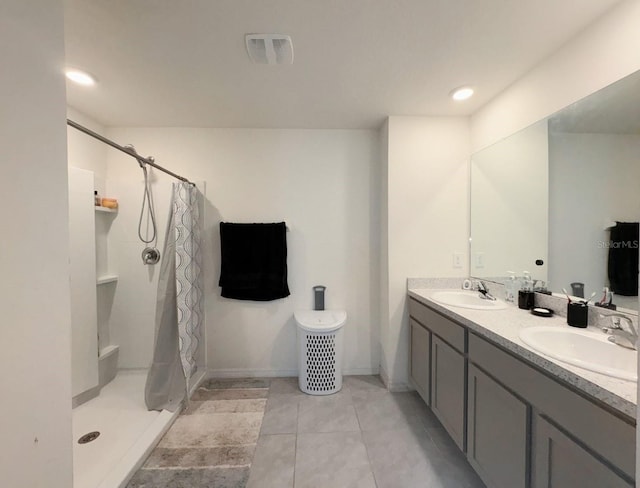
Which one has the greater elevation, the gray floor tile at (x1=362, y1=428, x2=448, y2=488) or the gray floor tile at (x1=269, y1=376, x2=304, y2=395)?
the gray floor tile at (x1=269, y1=376, x2=304, y2=395)

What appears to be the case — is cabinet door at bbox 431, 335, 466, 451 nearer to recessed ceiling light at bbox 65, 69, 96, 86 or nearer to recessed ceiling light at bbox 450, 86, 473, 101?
recessed ceiling light at bbox 450, 86, 473, 101

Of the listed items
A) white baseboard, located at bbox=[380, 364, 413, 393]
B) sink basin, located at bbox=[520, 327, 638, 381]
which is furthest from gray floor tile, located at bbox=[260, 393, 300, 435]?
sink basin, located at bbox=[520, 327, 638, 381]

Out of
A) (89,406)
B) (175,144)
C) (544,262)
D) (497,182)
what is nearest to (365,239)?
(497,182)

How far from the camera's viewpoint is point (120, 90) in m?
1.80

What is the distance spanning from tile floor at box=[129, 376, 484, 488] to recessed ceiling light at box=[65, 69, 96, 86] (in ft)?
7.73

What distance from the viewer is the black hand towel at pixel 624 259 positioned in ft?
3.74

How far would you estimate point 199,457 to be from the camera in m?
1.55

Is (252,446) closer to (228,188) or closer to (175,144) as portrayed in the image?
(228,188)

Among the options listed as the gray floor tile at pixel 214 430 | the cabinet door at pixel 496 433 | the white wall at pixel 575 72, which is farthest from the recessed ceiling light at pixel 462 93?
the gray floor tile at pixel 214 430

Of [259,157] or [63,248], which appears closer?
[63,248]

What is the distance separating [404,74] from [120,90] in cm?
191

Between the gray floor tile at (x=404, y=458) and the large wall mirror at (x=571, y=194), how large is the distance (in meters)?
1.23

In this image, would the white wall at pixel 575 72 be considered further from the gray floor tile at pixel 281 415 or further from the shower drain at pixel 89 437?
the shower drain at pixel 89 437

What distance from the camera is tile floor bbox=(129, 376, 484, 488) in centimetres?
141
